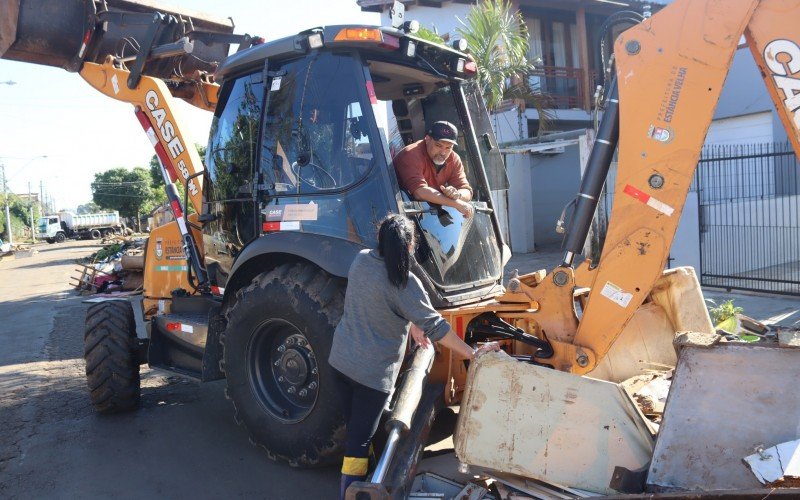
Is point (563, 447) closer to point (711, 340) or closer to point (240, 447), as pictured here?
point (711, 340)

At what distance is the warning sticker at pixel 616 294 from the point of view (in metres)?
3.80

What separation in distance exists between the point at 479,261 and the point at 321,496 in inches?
73.4

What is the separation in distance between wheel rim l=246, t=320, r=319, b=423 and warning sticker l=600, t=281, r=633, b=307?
1.80 m

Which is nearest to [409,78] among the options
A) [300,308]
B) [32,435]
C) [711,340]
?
[300,308]

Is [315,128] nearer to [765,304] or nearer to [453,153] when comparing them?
[453,153]

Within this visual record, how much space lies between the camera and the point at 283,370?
14.8 ft

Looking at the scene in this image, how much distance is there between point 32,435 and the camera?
5613 millimetres

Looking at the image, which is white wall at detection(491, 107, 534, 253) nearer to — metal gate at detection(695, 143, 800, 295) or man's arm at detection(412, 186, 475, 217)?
metal gate at detection(695, 143, 800, 295)

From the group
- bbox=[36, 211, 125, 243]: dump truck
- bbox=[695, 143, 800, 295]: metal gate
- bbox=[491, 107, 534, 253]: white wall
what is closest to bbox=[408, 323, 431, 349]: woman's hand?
bbox=[695, 143, 800, 295]: metal gate

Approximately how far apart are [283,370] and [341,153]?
1.48m

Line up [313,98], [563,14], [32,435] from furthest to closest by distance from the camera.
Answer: [563,14]
[32,435]
[313,98]

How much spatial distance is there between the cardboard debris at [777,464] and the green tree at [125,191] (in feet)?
197

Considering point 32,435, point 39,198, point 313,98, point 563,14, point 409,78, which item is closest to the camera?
point 313,98

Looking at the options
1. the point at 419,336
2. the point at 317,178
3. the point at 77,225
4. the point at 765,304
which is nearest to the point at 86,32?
the point at 317,178
